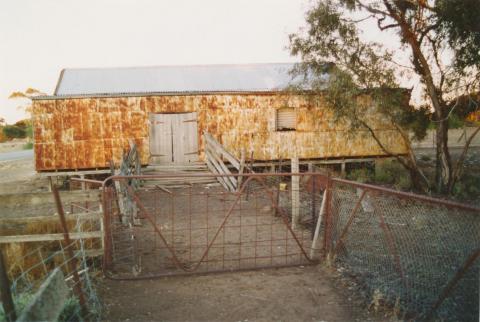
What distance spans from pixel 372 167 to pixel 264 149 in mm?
5995

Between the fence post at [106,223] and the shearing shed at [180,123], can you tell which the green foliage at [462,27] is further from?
the fence post at [106,223]

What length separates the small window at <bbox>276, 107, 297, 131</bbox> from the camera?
17750 millimetres

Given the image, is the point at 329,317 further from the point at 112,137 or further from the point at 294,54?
the point at 112,137

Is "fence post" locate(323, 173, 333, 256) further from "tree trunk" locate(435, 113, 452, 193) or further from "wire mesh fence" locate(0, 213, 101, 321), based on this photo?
"tree trunk" locate(435, 113, 452, 193)

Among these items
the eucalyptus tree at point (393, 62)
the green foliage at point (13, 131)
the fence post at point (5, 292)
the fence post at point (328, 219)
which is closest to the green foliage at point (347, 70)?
the eucalyptus tree at point (393, 62)

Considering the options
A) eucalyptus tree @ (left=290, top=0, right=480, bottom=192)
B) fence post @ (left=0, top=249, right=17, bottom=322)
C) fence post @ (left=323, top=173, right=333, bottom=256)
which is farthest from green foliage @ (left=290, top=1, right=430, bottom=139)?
fence post @ (left=0, top=249, right=17, bottom=322)

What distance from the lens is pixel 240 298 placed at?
531cm

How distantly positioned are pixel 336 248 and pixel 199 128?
11.7 meters

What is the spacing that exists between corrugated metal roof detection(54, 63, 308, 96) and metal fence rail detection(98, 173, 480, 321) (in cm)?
913

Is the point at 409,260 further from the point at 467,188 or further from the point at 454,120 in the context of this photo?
the point at 454,120

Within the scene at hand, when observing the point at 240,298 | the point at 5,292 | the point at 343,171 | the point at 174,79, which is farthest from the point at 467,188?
the point at 5,292

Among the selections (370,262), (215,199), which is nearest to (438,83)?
(215,199)

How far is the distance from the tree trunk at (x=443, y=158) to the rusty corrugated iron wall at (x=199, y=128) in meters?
2.32

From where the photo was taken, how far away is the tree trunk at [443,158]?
580 inches
